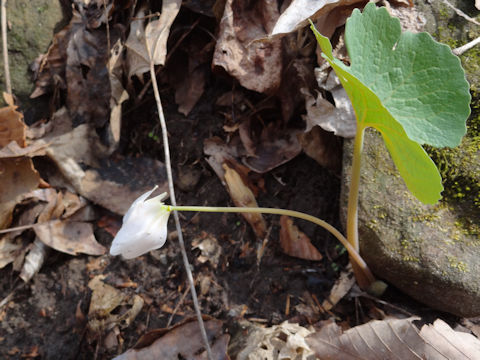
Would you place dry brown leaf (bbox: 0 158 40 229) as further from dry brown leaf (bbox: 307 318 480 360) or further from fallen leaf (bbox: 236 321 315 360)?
dry brown leaf (bbox: 307 318 480 360)

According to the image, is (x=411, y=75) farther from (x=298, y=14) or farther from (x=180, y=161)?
(x=180, y=161)

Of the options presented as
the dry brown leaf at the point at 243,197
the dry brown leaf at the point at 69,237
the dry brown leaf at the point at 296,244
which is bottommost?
the dry brown leaf at the point at 69,237

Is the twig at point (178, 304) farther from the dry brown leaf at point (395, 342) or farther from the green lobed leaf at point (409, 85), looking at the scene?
the green lobed leaf at point (409, 85)

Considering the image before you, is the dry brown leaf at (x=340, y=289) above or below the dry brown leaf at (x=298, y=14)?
below

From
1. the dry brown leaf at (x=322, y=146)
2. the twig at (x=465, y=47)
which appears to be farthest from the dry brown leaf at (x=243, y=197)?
the twig at (x=465, y=47)

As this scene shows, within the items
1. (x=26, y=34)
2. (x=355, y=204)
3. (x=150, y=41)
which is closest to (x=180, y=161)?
(x=150, y=41)

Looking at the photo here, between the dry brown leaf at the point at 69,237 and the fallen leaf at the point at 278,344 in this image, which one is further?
the dry brown leaf at the point at 69,237

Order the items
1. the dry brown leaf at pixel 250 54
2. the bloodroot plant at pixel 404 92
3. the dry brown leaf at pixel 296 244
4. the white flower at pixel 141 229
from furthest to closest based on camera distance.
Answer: the dry brown leaf at pixel 250 54
the dry brown leaf at pixel 296 244
the white flower at pixel 141 229
the bloodroot plant at pixel 404 92

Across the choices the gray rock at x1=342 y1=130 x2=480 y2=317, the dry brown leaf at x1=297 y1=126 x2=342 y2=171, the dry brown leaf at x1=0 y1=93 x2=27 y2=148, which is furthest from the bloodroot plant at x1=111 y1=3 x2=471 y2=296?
the dry brown leaf at x1=0 y1=93 x2=27 y2=148
